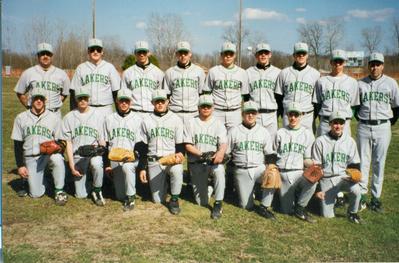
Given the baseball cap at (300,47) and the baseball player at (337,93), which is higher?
the baseball cap at (300,47)

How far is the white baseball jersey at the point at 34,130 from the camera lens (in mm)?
6059

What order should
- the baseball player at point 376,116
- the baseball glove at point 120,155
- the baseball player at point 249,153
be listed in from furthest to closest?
1. the baseball player at point 376,116
2. the baseball player at point 249,153
3. the baseball glove at point 120,155

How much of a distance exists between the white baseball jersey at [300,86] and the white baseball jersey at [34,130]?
3510 mm

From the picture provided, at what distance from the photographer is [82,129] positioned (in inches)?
234

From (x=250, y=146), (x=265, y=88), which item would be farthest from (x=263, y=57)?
(x=250, y=146)

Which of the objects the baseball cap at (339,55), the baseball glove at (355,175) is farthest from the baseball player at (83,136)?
the baseball cap at (339,55)

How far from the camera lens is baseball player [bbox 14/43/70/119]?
21.2 feet

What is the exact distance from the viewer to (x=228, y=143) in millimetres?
5809

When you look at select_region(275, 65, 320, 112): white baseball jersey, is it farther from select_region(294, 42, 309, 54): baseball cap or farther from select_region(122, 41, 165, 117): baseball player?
select_region(122, 41, 165, 117): baseball player

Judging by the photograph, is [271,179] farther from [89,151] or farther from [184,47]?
[89,151]

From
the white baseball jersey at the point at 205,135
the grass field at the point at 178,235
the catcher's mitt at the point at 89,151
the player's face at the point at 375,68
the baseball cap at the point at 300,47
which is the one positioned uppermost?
the baseball cap at the point at 300,47

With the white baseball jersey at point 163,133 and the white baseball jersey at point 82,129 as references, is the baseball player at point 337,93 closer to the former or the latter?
the white baseball jersey at point 163,133

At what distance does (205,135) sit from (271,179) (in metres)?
1.15

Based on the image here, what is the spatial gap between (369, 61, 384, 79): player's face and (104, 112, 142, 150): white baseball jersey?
3.45 metres
